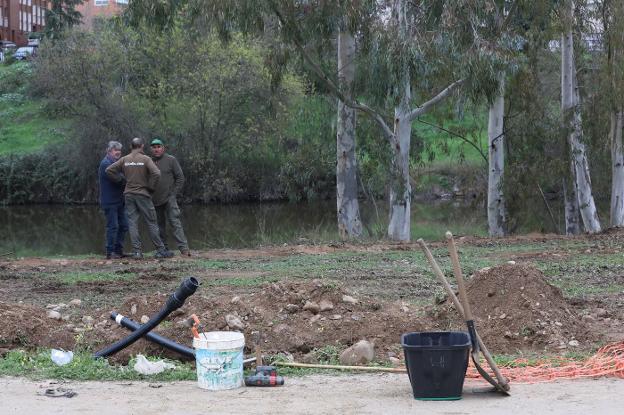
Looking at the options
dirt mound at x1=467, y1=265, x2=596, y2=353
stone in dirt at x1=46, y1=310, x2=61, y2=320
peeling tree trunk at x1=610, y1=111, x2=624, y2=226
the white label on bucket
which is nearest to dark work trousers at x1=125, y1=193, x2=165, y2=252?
stone in dirt at x1=46, y1=310, x2=61, y2=320

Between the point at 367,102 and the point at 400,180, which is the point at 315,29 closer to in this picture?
the point at 367,102

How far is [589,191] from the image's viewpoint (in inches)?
1030

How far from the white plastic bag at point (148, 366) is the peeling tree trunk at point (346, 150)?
15.3m

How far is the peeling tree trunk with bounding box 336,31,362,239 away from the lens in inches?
939

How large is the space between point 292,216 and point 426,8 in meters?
15.4

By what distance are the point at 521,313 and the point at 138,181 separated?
8.77 meters

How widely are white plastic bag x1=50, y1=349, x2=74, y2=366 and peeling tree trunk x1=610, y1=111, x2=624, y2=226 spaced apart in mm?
19737

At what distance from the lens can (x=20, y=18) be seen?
305 feet

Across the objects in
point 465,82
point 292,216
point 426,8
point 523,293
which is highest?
point 426,8

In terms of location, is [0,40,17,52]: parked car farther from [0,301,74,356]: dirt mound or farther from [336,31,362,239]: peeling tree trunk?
[0,301,74,356]: dirt mound

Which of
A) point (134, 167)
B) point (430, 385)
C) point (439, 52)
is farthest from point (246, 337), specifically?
point (439, 52)

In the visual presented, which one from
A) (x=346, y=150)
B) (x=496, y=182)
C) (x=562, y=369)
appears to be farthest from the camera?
(x=496, y=182)

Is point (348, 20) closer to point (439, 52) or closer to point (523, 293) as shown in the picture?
point (439, 52)

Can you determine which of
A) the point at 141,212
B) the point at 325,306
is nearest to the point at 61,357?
the point at 325,306
